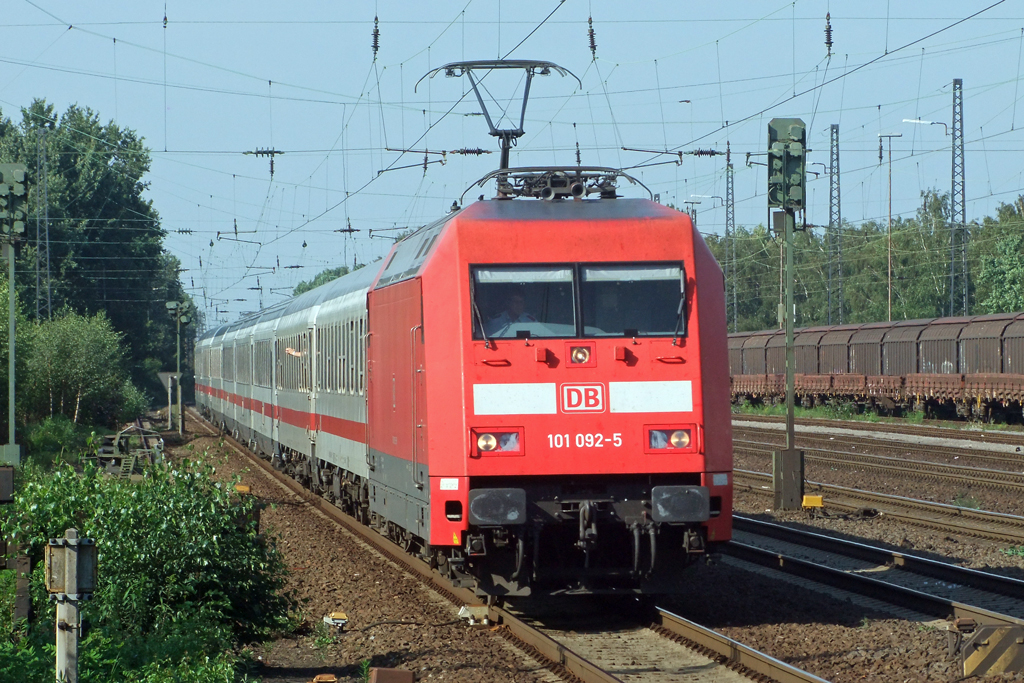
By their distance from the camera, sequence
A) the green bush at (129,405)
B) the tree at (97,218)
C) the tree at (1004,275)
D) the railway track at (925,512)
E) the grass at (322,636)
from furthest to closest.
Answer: the tree at (1004,275), the tree at (97,218), the green bush at (129,405), the railway track at (925,512), the grass at (322,636)

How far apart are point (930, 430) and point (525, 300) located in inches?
1013

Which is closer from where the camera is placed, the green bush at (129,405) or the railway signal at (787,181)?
the railway signal at (787,181)

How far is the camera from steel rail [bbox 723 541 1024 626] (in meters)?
8.97

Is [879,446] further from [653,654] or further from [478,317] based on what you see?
[478,317]

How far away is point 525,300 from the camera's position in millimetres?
9227

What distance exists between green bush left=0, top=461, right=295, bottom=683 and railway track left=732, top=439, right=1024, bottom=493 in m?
13.6

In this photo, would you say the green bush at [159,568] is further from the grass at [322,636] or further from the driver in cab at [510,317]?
the driver in cab at [510,317]

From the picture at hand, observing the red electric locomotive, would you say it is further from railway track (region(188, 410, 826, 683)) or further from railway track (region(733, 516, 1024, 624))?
railway track (region(733, 516, 1024, 624))

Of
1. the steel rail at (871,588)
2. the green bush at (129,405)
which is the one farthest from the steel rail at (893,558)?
the green bush at (129,405)

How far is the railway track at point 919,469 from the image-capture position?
782 inches

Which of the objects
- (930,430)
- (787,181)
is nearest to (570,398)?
(787,181)

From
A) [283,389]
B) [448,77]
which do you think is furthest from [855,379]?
[448,77]

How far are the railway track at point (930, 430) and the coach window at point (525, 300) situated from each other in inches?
769

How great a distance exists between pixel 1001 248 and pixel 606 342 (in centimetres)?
6453
